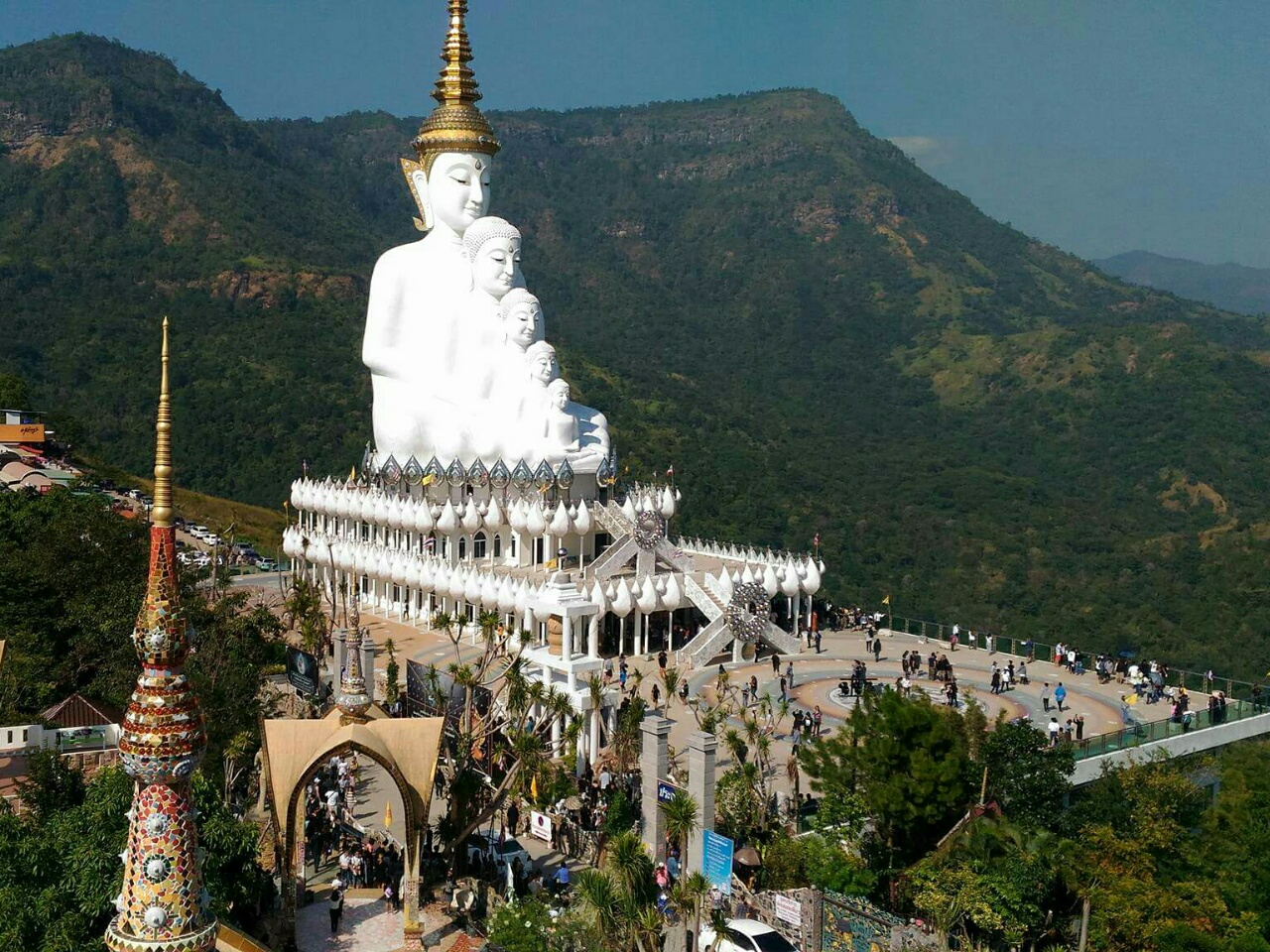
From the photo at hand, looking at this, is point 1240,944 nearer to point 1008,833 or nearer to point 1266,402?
point 1008,833

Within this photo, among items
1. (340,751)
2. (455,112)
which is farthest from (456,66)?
(340,751)

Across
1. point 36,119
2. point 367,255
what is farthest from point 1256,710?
point 36,119

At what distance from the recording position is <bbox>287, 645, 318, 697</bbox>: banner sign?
2798 centimetres

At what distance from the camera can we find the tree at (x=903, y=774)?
68.2 ft

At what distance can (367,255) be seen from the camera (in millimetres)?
136000

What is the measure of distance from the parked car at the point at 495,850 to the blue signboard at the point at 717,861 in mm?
3138

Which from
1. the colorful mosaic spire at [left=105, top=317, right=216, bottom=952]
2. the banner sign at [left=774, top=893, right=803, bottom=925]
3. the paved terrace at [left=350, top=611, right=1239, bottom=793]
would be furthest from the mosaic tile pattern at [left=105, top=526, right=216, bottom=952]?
the paved terrace at [left=350, top=611, right=1239, bottom=793]

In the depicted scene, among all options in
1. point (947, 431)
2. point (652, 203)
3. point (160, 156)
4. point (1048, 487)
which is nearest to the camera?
point (1048, 487)

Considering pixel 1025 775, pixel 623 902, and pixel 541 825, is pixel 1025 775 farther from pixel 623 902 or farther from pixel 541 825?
pixel 541 825

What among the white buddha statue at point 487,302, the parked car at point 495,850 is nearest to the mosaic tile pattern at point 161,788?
the parked car at point 495,850

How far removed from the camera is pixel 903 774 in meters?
21.1

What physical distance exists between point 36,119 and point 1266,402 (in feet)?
397

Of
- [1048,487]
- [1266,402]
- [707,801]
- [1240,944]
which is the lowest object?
[1240,944]

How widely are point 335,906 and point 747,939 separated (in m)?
5.85
